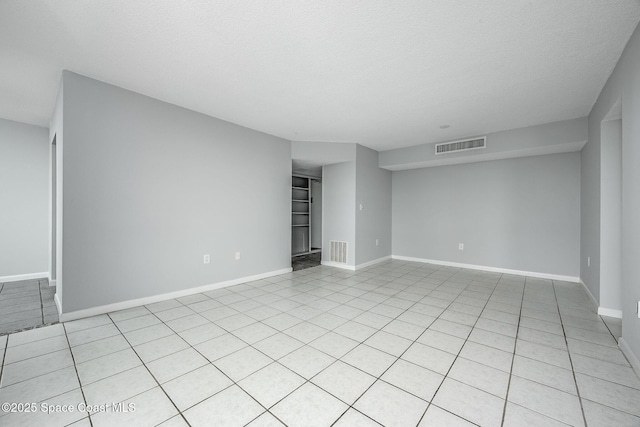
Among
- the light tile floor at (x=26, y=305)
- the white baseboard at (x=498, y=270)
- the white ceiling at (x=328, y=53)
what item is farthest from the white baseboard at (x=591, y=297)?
the light tile floor at (x=26, y=305)

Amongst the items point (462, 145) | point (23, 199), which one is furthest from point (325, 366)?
point (23, 199)

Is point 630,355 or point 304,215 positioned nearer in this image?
point 630,355

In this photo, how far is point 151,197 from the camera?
3.13 metres

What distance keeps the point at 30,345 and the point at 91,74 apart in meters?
2.67

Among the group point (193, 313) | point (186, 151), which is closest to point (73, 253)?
point (193, 313)

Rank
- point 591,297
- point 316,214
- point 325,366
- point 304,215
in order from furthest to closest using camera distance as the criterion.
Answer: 1. point 316,214
2. point 304,215
3. point 591,297
4. point 325,366

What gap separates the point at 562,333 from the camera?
7.89ft

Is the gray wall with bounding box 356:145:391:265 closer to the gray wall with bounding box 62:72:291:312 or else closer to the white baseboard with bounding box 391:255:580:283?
the white baseboard with bounding box 391:255:580:283

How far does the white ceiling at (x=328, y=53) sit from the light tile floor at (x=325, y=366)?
258 centimetres

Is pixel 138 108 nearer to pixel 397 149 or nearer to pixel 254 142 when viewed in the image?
pixel 254 142

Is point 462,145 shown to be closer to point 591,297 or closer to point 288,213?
point 591,297

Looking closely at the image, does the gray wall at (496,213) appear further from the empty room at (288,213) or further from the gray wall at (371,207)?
the gray wall at (371,207)

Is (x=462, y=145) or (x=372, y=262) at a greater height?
(x=462, y=145)

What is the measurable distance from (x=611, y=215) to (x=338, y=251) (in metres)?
3.95
